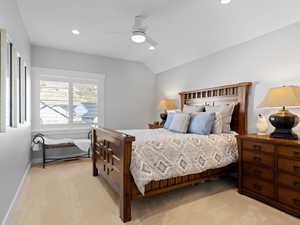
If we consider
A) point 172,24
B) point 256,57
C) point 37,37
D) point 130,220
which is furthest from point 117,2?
point 130,220

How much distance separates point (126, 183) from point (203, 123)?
155cm

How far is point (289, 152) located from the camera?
1920 mm

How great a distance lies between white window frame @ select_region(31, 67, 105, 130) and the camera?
3852 millimetres

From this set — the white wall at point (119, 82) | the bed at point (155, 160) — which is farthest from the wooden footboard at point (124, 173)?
the white wall at point (119, 82)

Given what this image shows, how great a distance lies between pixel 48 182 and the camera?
9.07ft

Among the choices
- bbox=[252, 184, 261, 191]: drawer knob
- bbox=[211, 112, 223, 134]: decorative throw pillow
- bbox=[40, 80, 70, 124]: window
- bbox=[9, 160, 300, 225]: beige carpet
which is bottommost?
bbox=[9, 160, 300, 225]: beige carpet

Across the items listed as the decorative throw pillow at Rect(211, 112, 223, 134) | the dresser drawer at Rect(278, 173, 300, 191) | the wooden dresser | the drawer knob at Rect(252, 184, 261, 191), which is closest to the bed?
the decorative throw pillow at Rect(211, 112, 223, 134)

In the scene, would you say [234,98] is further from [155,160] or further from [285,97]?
[155,160]

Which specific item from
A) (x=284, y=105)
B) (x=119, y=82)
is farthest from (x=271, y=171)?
(x=119, y=82)

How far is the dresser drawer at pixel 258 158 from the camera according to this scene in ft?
6.89

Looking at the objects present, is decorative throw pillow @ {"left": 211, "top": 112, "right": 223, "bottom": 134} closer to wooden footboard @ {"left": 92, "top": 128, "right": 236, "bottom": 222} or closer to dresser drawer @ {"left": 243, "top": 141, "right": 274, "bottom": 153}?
dresser drawer @ {"left": 243, "top": 141, "right": 274, "bottom": 153}

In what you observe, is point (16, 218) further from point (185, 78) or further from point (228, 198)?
point (185, 78)

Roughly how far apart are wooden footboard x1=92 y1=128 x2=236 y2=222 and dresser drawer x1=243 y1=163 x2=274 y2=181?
0.35 metres

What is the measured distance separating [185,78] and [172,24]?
1557 millimetres
